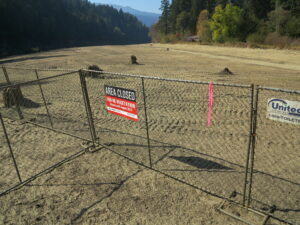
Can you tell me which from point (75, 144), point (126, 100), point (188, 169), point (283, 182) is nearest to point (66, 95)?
point (75, 144)

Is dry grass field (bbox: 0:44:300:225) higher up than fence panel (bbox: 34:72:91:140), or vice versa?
fence panel (bbox: 34:72:91:140)

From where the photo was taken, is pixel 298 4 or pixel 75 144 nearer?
pixel 75 144

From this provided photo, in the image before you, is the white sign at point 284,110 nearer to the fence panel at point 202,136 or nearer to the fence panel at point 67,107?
the fence panel at point 202,136

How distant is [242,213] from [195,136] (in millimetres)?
2961

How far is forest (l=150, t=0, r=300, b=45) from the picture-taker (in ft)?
137

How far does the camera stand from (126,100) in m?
4.86

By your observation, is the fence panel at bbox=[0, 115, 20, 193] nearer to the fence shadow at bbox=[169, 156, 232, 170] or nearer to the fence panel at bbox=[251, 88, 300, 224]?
the fence shadow at bbox=[169, 156, 232, 170]

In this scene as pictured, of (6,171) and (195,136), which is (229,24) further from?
(6,171)

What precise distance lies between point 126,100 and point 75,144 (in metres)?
2.49

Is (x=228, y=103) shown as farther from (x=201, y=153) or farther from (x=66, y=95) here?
(x=66, y=95)

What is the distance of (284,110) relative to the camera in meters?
3.07

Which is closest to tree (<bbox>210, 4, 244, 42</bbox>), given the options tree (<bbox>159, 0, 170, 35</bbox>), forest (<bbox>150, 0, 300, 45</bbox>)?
forest (<bbox>150, 0, 300, 45</bbox>)

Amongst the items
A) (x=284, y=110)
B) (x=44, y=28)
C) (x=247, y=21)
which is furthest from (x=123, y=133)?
(x=44, y=28)

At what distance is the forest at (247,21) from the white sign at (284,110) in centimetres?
3765
